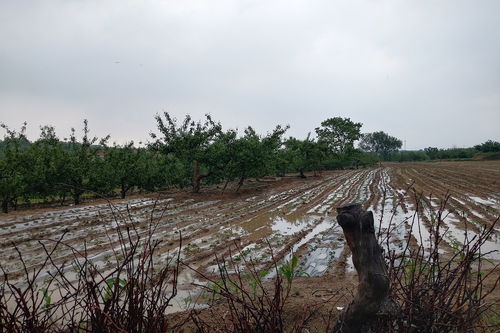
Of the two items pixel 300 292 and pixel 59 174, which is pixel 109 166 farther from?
pixel 300 292

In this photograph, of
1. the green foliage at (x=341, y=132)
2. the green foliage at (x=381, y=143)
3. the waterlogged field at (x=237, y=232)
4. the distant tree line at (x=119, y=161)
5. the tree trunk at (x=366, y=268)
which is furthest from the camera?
the green foliage at (x=381, y=143)

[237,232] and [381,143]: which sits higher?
[381,143]

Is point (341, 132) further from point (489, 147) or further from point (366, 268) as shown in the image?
point (366, 268)

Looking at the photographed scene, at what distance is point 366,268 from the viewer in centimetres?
273

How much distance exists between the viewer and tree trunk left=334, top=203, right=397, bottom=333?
268cm

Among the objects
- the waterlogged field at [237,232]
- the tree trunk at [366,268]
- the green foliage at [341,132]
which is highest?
the green foliage at [341,132]

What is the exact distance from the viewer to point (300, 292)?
17.6 ft

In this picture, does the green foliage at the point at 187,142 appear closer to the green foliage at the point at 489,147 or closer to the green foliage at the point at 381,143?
the green foliage at the point at 489,147

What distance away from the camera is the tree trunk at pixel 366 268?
2684mm

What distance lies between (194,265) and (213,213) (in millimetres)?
7304

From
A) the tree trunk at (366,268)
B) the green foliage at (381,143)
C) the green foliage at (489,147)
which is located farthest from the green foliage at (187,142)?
the green foliage at (381,143)

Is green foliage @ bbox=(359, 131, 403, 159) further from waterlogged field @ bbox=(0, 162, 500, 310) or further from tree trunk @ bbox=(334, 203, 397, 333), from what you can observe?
tree trunk @ bbox=(334, 203, 397, 333)

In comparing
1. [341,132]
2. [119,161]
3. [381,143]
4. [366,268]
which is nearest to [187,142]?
[119,161]

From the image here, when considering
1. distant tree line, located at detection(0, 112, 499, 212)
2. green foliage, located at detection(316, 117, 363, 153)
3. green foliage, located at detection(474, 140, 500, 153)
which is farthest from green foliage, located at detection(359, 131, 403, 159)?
distant tree line, located at detection(0, 112, 499, 212)
